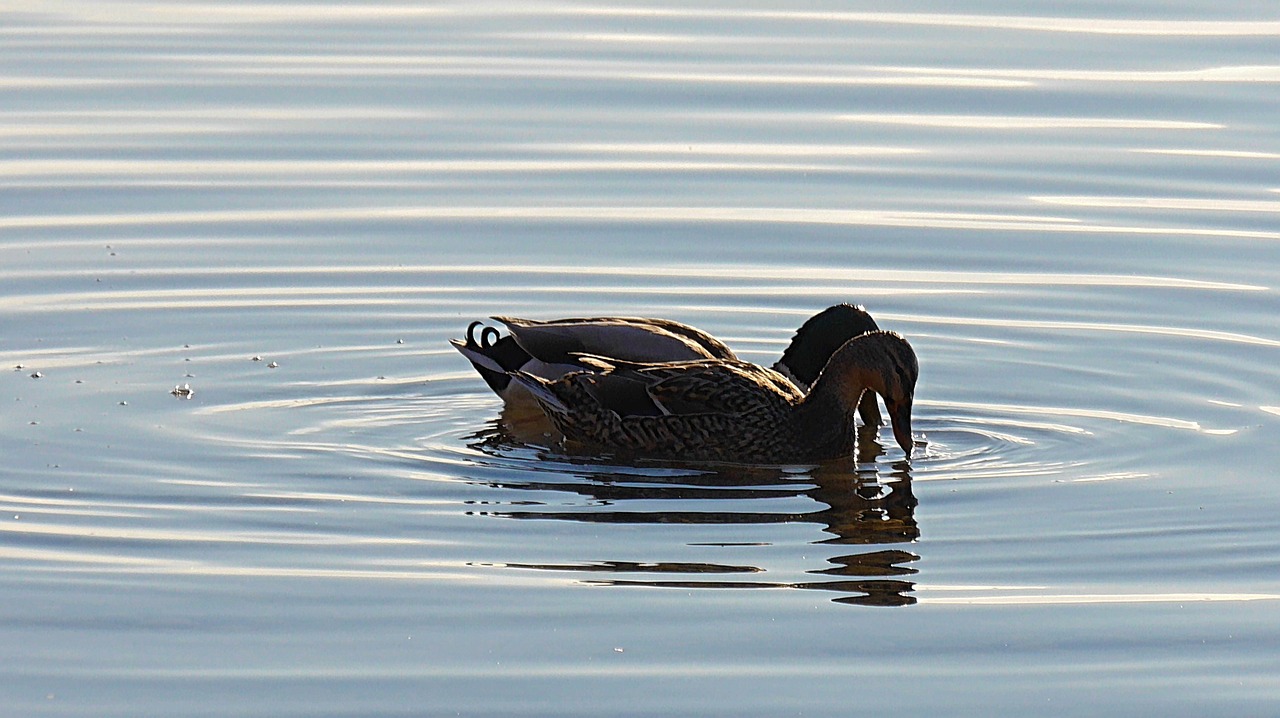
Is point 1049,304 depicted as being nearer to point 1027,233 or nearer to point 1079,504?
point 1027,233

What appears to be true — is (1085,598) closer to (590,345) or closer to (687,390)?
(687,390)

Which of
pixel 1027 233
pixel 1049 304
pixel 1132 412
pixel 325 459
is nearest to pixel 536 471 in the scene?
pixel 325 459

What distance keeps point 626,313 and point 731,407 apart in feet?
7.47

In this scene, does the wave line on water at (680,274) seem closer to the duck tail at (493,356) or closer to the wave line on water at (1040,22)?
the duck tail at (493,356)

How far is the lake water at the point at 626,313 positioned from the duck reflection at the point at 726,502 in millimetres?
32

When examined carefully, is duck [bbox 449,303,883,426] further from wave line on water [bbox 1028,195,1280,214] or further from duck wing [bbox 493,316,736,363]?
wave line on water [bbox 1028,195,1280,214]

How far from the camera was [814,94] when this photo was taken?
17031 mm

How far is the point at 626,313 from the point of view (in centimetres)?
1246

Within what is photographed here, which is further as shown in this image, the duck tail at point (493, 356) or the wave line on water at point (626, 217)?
the wave line on water at point (626, 217)

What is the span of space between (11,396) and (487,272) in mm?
3302

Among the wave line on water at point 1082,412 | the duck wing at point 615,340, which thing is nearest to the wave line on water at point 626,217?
the duck wing at point 615,340

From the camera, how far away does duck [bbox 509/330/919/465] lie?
10.2m

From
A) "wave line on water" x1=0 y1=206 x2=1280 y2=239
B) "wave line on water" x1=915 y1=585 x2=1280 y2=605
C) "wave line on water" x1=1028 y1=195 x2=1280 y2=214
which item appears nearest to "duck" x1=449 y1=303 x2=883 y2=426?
"wave line on water" x1=0 y1=206 x2=1280 y2=239

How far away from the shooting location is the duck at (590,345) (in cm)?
1089
